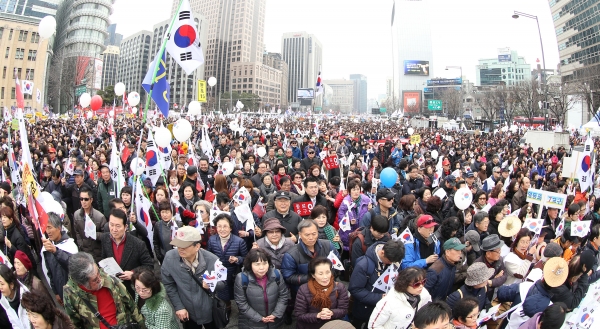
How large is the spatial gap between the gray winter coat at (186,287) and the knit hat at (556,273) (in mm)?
2942

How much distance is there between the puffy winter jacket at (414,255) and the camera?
3.94 meters

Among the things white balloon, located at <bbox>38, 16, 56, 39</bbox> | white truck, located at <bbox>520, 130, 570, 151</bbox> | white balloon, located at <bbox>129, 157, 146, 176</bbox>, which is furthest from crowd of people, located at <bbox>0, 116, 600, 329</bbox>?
white truck, located at <bbox>520, 130, 570, 151</bbox>

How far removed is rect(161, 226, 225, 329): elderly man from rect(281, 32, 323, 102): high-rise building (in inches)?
5970

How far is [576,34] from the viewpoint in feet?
176

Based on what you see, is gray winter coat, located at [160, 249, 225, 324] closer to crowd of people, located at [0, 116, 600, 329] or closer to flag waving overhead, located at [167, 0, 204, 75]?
crowd of people, located at [0, 116, 600, 329]

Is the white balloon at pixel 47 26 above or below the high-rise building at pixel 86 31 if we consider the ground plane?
below

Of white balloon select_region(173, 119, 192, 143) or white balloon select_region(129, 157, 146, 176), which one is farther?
white balloon select_region(173, 119, 192, 143)

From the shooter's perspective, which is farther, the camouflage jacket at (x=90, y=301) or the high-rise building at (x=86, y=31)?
the high-rise building at (x=86, y=31)

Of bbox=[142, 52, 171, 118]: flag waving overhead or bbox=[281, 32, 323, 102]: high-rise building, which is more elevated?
bbox=[281, 32, 323, 102]: high-rise building

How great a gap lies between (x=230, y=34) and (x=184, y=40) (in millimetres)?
134761

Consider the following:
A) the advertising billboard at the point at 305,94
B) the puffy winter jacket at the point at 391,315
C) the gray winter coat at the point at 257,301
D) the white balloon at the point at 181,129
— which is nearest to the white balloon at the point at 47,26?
the white balloon at the point at 181,129

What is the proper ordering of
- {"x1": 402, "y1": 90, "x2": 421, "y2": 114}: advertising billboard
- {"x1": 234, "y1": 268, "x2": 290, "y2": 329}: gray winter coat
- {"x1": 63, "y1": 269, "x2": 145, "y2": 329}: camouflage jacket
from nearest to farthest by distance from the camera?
{"x1": 63, "y1": 269, "x2": 145, "y2": 329}: camouflage jacket, {"x1": 234, "y1": 268, "x2": 290, "y2": 329}: gray winter coat, {"x1": 402, "y1": 90, "x2": 421, "y2": 114}: advertising billboard

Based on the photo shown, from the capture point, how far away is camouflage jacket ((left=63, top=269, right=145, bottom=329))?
3102 mm

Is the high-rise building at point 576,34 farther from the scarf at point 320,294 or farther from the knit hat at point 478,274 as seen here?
the scarf at point 320,294
